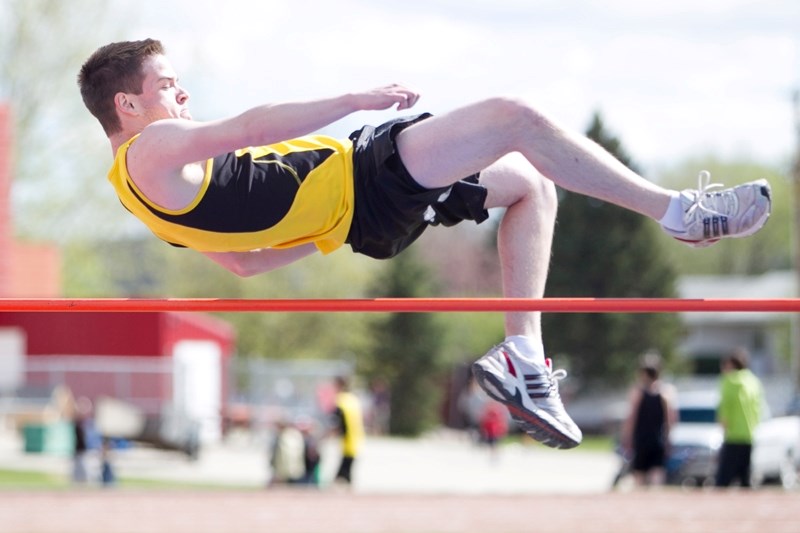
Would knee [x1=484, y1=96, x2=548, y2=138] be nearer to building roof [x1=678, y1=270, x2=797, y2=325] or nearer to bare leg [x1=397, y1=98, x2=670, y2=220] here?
bare leg [x1=397, y1=98, x2=670, y2=220]

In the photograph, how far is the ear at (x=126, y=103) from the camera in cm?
461

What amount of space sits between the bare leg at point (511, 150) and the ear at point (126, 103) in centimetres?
Result: 93

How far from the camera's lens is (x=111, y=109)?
4.65m

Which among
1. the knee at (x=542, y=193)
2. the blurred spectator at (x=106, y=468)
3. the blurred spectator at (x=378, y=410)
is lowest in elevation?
the blurred spectator at (x=378, y=410)

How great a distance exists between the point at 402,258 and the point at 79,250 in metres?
13.6

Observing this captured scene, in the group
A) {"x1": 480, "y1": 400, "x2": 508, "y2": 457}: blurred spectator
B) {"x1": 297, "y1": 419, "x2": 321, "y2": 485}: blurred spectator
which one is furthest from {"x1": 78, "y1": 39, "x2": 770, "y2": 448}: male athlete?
{"x1": 480, "y1": 400, "x2": 508, "y2": 457}: blurred spectator

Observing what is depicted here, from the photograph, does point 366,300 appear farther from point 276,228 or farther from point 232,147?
point 232,147

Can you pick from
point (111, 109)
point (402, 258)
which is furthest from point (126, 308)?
point (402, 258)

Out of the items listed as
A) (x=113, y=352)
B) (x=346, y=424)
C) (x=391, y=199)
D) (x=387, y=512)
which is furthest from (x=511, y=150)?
(x=113, y=352)

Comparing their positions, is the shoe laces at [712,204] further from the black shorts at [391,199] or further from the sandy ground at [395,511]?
the sandy ground at [395,511]

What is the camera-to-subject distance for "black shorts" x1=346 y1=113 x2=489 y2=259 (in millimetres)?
4426

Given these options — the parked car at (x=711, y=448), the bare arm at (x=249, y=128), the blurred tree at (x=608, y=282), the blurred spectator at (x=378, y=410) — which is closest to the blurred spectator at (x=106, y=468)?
the parked car at (x=711, y=448)

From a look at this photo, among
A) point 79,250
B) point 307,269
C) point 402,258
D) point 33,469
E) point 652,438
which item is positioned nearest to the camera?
point 652,438

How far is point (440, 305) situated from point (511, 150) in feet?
2.32
